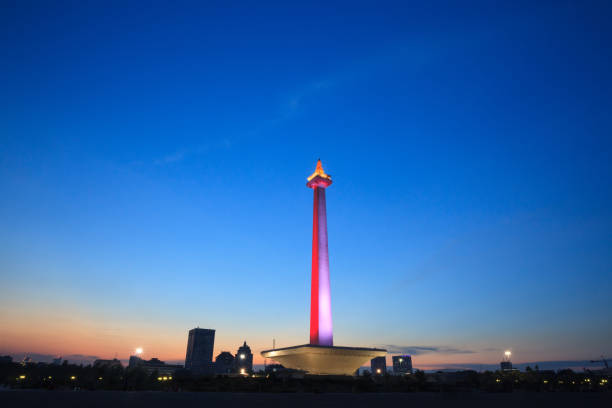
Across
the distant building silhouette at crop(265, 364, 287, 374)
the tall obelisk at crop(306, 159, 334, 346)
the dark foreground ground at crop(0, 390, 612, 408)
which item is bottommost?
the distant building silhouette at crop(265, 364, 287, 374)

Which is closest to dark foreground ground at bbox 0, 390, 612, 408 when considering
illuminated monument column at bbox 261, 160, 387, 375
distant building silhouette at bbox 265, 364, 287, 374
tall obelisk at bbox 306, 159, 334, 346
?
distant building silhouette at bbox 265, 364, 287, 374

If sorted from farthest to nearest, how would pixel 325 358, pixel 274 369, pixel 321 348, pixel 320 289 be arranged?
pixel 274 369 → pixel 320 289 → pixel 325 358 → pixel 321 348

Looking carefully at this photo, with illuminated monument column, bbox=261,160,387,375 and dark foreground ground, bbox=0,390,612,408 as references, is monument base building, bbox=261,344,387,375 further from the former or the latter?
dark foreground ground, bbox=0,390,612,408

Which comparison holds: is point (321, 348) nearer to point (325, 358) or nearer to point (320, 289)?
point (325, 358)

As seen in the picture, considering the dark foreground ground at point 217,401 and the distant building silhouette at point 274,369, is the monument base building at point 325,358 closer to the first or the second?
the distant building silhouette at point 274,369

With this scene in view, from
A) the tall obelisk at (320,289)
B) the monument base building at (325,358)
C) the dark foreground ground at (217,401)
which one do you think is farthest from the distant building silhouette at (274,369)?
the dark foreground ground at (217,401)

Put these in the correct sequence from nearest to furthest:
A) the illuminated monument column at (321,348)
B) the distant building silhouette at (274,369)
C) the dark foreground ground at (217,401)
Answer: the dark foreground ground at (217,401), the distant building silhouette at (274,369), the illuminated monument column at (321,348)

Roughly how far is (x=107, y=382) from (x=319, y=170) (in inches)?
2683

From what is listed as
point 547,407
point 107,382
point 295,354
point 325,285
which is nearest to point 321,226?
point 325,285

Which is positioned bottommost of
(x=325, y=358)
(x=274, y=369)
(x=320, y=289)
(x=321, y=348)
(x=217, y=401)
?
(x=274, y=369)

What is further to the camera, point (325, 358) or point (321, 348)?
point (325, 358)

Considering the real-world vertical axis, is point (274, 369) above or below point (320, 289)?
below

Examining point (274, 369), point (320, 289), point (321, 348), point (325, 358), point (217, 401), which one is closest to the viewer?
point (217, 401)

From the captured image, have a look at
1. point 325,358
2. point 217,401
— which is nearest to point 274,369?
point 325,358
